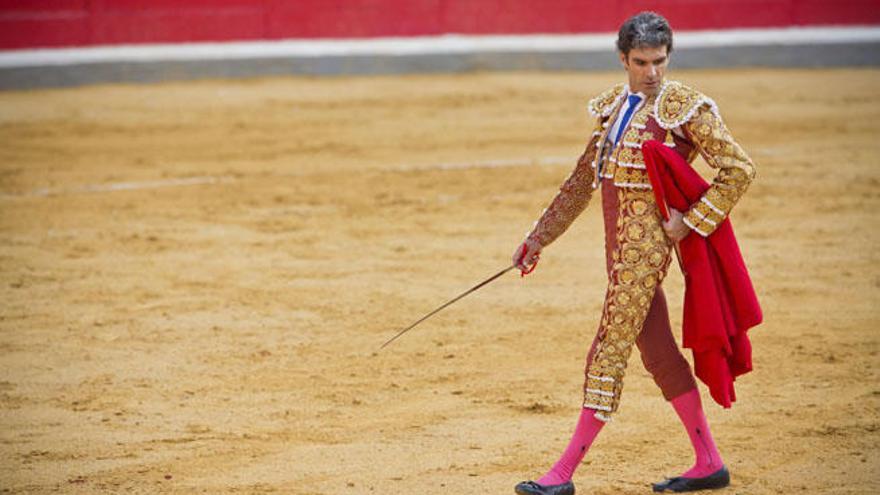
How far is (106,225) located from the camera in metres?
7.32

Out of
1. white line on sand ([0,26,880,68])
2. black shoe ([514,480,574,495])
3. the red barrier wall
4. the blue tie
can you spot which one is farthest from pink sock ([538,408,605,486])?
the red barrier wall

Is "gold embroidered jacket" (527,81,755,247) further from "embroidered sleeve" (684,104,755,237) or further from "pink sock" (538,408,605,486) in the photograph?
"pink sock" (538,408,605,486)

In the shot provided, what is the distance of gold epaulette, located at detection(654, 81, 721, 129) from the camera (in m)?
3.44

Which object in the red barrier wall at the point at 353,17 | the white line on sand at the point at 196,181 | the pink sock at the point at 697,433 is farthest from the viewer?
the red barrier wall at the point at 353,17

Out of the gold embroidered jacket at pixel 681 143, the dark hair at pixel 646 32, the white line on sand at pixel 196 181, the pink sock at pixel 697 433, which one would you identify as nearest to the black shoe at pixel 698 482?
the pink sock at pixel 697 433

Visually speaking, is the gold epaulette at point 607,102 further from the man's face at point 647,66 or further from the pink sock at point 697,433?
the pink sock at point 697,433

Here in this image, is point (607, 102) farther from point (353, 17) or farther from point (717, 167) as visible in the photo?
point (353, 17)

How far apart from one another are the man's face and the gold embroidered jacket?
0.13 feet

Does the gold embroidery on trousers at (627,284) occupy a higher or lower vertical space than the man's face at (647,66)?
lower

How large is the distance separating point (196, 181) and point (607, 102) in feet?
16.7

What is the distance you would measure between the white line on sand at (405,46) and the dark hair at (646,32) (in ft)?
27.6

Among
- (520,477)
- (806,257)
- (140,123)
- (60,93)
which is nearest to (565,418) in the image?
(520,477)

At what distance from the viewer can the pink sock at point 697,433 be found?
370 centimetres

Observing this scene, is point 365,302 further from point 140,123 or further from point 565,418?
point 140,123
